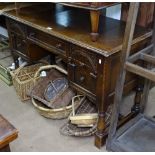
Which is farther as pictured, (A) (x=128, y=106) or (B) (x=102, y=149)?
(A) (x=128, y=106)

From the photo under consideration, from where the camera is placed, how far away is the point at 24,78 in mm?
2359

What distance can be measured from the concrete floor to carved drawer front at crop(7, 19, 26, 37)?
0.63 m

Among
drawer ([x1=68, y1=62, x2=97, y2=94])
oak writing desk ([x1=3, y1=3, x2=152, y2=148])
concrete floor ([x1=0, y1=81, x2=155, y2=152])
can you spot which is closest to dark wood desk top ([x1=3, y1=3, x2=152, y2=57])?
oak writing desk ([x1=3, y1=3, x2=152, y2=148])

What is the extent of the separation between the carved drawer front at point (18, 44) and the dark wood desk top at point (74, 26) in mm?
200

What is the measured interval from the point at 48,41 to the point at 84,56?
396 millimetres

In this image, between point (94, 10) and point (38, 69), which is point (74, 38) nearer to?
point (94, 10)

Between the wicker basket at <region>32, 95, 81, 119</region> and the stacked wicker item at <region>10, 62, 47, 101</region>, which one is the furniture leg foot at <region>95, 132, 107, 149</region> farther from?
the stacked wicker item at <region>10, 62, 47, 101</region>

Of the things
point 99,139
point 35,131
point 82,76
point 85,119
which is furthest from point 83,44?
point 35,131

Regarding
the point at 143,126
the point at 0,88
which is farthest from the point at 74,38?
the point at 0,88

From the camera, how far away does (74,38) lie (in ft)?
5.36

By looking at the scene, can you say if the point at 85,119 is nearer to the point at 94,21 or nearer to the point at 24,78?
the point at 94,21

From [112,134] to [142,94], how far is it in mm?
440

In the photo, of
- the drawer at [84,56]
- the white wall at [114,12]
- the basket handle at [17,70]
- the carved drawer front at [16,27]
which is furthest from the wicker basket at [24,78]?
the white wall at [114,12]

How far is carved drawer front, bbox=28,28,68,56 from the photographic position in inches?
69.7
